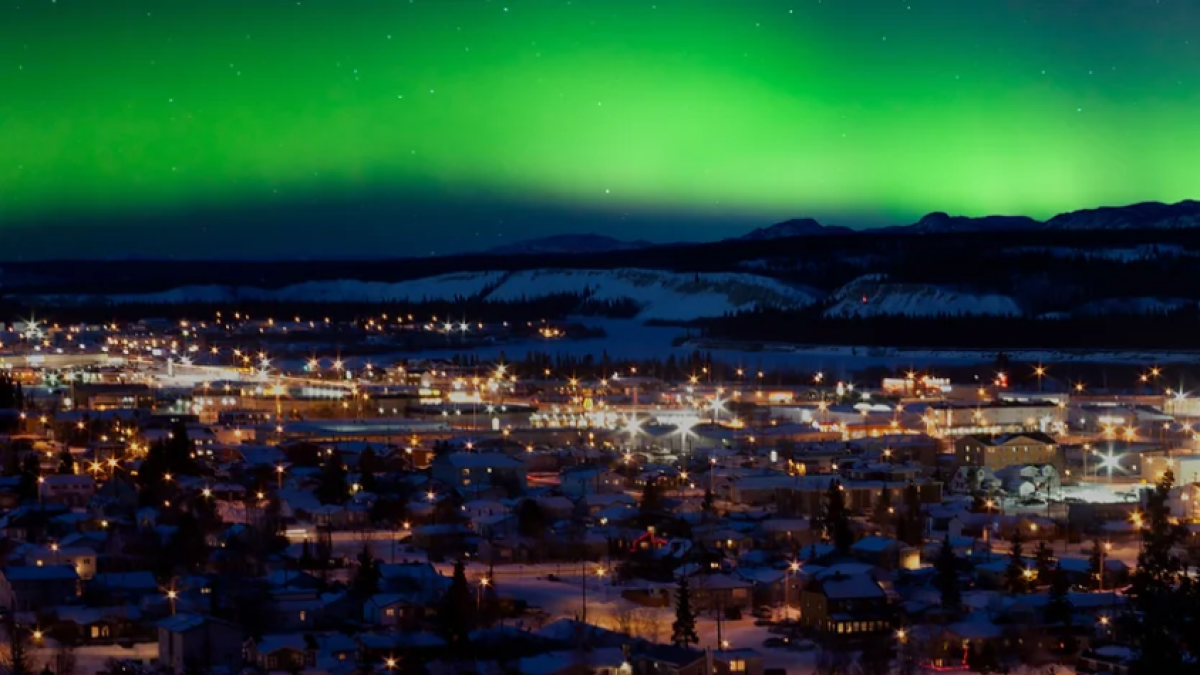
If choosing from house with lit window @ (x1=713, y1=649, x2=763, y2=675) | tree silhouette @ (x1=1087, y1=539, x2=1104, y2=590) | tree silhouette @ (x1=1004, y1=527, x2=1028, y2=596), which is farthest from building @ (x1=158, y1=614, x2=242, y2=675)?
tree silhouette @ (x1=1087, y1=539, x2=1104, y2=590)

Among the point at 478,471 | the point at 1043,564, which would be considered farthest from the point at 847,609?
the point at 478,471

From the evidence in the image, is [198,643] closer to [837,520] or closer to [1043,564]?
[1043,564]

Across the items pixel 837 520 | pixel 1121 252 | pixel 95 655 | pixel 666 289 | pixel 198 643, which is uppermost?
pixel 1121 252

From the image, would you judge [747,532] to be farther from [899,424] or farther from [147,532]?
[899,424]

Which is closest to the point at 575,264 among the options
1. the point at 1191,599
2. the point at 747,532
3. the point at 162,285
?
the point at 162,285

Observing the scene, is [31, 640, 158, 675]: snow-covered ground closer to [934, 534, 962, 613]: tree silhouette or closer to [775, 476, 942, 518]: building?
[934, 534, 962, 613]: tree silhouette

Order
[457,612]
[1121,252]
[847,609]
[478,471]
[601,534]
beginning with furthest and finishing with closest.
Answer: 1. [1121,252]
2. [478,471]
3. [601,534]
4. [847,609]
5. [457,612]
